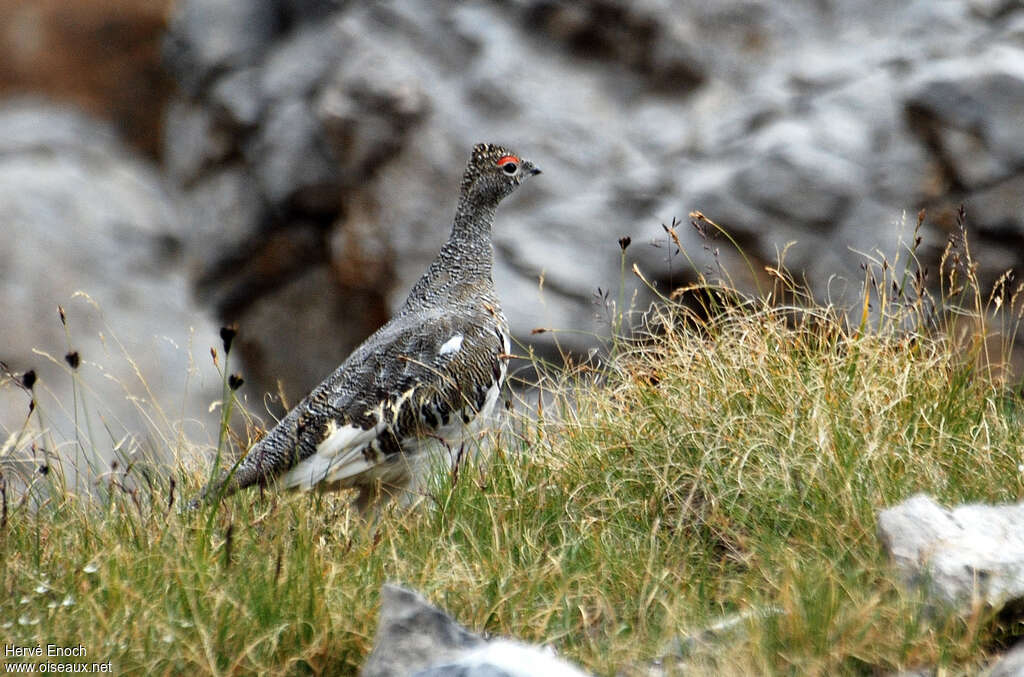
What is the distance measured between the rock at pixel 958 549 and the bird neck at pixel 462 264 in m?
2.60

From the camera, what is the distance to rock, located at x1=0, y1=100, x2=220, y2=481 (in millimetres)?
9594

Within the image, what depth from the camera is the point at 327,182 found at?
9727 millimetres

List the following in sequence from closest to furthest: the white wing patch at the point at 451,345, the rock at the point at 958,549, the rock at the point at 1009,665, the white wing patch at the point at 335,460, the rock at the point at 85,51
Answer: the rock at the point at 1009,665, the rock at the point at 958,549, the white wing patch at the point at 335,460, the white wing patch at the point at 451,345, the rock at the point at 85,51

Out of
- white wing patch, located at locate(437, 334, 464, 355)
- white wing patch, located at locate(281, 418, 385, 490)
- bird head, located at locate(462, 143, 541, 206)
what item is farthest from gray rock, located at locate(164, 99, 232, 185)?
white wing patch, located at locate(281, 418, 385, 490)

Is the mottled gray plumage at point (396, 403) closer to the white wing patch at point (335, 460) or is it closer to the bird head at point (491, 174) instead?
the white wing patch at point (335, 460)

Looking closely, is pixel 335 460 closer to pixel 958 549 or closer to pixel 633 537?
pixel 633 537

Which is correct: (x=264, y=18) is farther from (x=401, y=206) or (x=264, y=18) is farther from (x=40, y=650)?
(x=40, y=650)

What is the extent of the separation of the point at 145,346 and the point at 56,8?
333 centimetres

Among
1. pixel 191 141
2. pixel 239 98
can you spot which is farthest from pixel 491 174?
pixel 191 141

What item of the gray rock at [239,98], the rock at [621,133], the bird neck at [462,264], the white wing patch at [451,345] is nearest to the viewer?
the white wing patch at [451,345]

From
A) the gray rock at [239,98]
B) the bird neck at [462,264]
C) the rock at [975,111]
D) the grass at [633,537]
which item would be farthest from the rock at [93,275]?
the rock at [975,111]

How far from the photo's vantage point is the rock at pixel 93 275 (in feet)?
31.5

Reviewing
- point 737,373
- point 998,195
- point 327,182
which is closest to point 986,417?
point 737,373

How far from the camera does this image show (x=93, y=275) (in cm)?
1000
